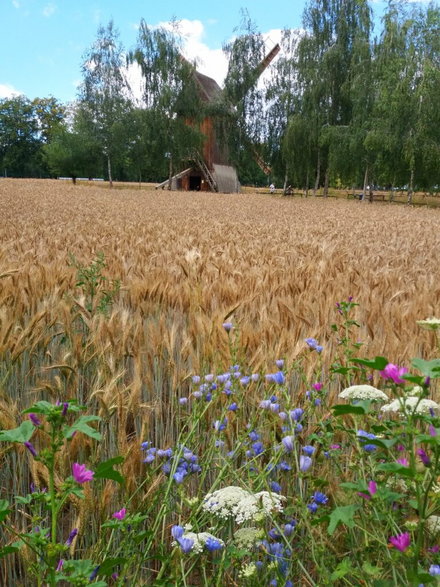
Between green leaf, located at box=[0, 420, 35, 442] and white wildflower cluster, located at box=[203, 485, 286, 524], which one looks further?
white wildflower cluster, located at box=[203, 485, 286, 524]

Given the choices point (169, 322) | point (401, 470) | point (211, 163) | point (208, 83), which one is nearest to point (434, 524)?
point (401, 470)

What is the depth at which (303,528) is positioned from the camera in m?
1.33

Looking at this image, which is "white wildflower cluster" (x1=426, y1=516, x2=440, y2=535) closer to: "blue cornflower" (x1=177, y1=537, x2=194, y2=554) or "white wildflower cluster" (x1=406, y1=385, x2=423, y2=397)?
"white wildflower cluster" (x1=406, y1=385, x2=423, y2=397)

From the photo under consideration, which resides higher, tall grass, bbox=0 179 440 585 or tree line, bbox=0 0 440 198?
tree line, bbox=0 0 440 198

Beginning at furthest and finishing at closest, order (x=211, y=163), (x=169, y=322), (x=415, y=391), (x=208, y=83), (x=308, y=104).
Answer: (x=208, y=83) < (x=211, y=163) < (x=308, y=104) < (x=169, y=322) < (x=415, y=391)

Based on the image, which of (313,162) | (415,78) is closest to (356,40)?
(415,78)

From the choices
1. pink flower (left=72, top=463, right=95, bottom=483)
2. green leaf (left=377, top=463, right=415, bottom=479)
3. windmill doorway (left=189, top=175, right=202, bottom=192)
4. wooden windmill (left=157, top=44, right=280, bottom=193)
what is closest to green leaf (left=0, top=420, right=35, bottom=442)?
pink flower (left=72, top=463, right=95, bottom=483)

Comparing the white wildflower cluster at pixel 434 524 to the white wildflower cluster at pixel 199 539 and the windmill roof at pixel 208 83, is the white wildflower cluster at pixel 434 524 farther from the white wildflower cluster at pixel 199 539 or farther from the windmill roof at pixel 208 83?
the windmill roof at pixel 208 83

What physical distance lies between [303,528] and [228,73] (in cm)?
4100

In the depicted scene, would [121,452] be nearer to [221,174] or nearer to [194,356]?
[194,356]

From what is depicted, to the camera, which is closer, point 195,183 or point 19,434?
point 19,434

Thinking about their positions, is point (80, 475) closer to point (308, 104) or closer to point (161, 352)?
point (161, 352)

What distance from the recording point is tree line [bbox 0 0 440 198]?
26859mm

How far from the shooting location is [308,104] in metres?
31.5
